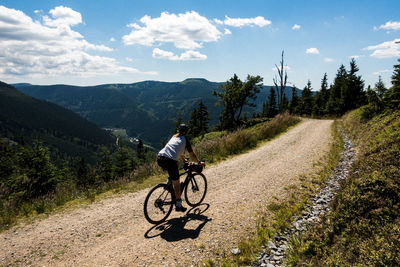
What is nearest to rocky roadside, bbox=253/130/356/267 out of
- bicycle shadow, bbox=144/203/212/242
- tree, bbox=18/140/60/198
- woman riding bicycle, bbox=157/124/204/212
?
bicycle shadow, bbox=144/203/212/242

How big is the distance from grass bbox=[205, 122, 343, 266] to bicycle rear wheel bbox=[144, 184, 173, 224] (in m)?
2.31

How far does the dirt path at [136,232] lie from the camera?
456 centimetres

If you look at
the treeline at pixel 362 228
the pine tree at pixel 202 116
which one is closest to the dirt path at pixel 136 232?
the treeline at pixel 362 228

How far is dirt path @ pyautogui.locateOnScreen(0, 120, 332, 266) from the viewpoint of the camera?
4.56 meters

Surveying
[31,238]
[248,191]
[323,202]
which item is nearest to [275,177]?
[248,191]

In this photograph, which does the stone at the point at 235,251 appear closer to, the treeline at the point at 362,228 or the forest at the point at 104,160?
the treeline at the point at 362,228

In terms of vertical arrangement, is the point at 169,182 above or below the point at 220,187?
above

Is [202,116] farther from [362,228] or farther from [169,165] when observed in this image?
[362,228]

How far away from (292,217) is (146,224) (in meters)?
4.19

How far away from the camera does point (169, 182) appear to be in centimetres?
616

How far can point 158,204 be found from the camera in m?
6.04

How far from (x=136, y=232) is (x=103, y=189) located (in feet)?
14.5

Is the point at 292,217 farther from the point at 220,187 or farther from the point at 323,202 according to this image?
the point at 220,187

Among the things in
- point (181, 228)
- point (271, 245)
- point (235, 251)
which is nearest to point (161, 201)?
point (181, 228)
